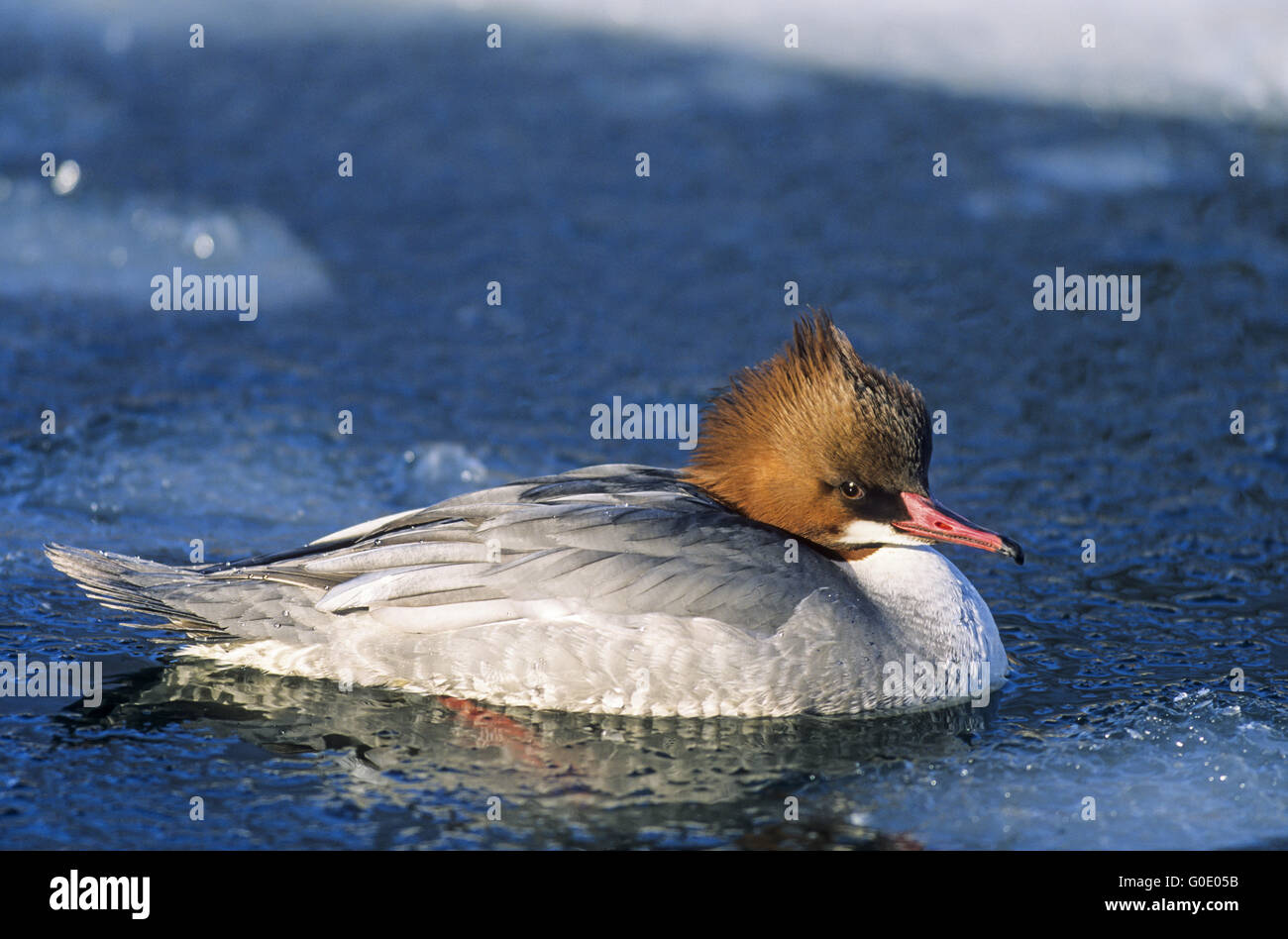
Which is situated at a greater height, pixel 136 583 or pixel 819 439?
pixel 819 439

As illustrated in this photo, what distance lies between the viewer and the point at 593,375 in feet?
29.7

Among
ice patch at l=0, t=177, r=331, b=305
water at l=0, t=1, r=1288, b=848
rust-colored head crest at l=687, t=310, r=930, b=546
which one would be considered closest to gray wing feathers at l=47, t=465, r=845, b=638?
rust-colored head crest at l=687, t=310, r=930, b=546

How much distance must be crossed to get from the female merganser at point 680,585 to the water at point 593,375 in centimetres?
16

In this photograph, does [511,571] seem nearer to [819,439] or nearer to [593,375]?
[819,439]

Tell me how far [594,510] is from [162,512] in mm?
2650

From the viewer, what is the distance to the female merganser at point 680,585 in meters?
5.78

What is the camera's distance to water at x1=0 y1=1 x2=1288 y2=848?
5289 millimetres

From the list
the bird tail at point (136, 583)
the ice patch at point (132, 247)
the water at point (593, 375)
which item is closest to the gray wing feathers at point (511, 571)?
the bird tail at point (136, 583)

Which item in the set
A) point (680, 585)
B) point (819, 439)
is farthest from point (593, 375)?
point (680, 585)

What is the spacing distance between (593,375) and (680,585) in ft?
11.3

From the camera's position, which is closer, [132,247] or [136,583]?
[136,583]

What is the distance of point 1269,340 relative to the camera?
935 cm

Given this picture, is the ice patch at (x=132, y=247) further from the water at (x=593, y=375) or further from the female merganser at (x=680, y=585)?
the female merganser at (x=680, y=585)

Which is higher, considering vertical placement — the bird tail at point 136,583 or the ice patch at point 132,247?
the ice patch at point 132,247
